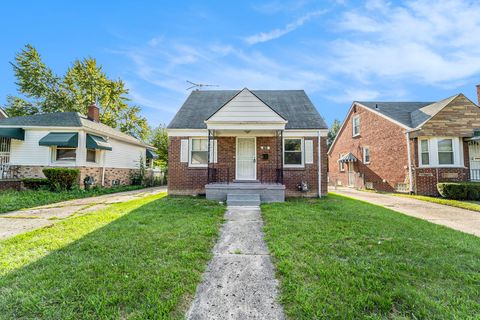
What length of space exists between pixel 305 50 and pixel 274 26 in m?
2.03

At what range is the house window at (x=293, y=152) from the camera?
10.4 metres

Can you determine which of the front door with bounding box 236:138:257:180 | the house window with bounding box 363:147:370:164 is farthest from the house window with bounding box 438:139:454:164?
the front door with bounding box 236:138:257:180

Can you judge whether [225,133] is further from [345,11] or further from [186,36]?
[345,11]

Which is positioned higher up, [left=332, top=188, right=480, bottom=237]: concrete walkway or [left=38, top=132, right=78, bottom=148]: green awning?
[left=38, top=132, right=78, bottom=148]: green awning

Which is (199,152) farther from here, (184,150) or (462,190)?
(462,190)

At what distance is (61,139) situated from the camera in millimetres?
11828

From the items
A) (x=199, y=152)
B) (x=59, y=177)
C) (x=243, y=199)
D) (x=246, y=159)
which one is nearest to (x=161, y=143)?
(x=59, y=177)

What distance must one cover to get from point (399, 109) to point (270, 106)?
9495 millimetres

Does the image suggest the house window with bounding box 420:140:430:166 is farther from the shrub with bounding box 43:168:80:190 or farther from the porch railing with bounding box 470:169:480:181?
the shrub with bounding box 43:168:80:190

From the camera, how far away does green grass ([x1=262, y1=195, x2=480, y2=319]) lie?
2223 millimetres

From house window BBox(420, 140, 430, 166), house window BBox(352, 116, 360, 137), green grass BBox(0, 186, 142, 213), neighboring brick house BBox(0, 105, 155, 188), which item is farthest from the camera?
house window BBox(352, 116, 360, 137)

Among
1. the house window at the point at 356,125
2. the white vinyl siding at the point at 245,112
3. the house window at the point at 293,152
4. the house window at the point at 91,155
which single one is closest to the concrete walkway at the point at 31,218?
the house window at the point at 91,155

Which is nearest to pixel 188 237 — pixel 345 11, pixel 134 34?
pixel 345 11

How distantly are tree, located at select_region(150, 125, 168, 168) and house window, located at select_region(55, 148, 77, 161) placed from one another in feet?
40.4
